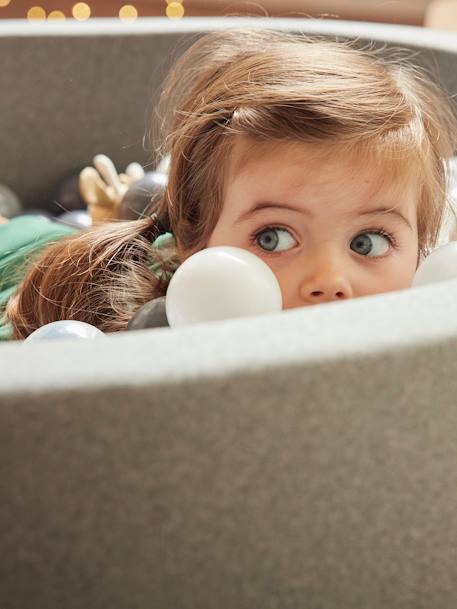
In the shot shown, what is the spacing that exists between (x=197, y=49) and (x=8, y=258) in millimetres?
360

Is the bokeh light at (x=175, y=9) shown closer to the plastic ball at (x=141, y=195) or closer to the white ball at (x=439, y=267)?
the plastic ball at (x=141, y=195)

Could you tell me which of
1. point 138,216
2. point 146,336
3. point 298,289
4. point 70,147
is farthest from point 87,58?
point 146,336

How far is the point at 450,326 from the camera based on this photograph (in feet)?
1.45

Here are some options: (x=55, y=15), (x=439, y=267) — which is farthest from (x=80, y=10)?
(x=439, y=267)

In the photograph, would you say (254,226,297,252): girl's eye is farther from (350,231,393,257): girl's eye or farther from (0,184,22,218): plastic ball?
(0,184,22,218): plastic ball

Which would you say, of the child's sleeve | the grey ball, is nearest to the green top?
the child's sleeve

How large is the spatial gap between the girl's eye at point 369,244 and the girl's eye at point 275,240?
5 centimetres

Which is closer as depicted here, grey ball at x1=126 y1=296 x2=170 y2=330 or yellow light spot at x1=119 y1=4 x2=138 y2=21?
grey ball at x1=126 y1=296 x2=170 y2=330

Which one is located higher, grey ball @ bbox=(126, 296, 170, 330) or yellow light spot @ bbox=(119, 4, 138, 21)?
yellow light spot @ bbox=(119, 4, 138, 21)

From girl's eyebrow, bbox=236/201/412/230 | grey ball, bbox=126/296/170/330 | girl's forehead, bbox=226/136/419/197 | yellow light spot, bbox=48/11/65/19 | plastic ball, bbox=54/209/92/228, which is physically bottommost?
plastic ball, bbox=54/209/92/228

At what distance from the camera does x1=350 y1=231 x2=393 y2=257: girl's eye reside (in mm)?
798

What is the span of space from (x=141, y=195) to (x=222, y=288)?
568mm

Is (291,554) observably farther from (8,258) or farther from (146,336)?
(8,258)

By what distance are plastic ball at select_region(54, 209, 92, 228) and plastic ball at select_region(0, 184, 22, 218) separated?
6 centimetres
